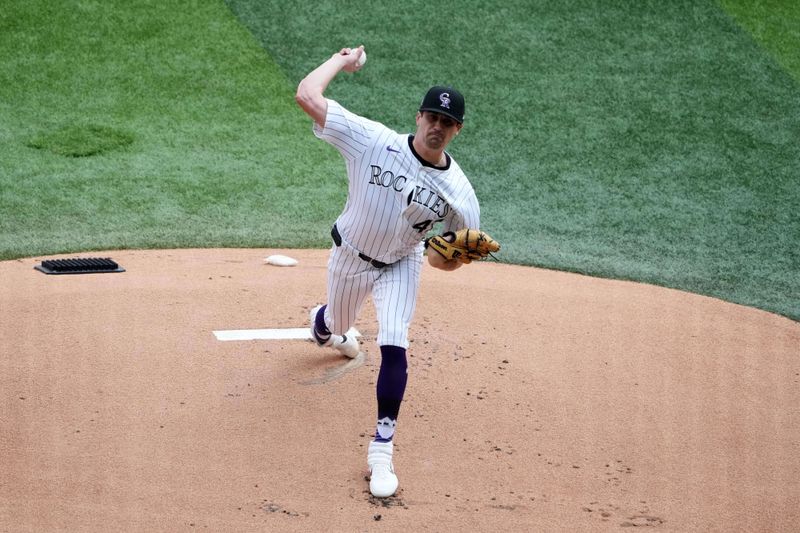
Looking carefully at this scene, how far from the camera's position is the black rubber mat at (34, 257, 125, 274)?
6949 mm

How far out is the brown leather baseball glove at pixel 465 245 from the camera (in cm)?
471

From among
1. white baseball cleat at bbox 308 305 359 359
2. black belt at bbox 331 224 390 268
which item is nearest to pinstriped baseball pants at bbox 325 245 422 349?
black belt at bbox 331 224 390 268

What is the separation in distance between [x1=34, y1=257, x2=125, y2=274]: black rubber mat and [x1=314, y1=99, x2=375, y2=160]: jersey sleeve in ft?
9.23

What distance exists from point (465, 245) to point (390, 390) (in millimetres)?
735

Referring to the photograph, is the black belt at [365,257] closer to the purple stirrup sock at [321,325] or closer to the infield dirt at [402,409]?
the purple stirrup sock at [321,325]

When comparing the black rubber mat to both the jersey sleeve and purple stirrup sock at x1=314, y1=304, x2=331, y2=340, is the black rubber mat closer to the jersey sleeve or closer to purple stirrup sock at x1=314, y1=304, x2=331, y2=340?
purple stirrup sock at x1=314, y1=304, x2=331, y2=340

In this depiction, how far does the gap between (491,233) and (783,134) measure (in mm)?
4082

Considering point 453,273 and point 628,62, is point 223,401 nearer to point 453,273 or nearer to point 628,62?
point 453,273

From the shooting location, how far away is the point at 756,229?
356 inches

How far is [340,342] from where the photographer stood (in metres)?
5.86

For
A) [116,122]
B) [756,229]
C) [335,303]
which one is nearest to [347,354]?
[335,303]

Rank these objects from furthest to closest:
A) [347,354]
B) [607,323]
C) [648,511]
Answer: [607,323]
[347,354]
[648,511]

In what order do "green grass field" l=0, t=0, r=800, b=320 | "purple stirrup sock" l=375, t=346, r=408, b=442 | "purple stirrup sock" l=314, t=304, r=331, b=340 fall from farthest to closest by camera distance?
"green grass field" l=0, t=0, r=800, b=320, "purple stirrup sock" l=314, t=304, r=331, b=340, "purple stirrup sock" l=375, t=346, r=408, b=442

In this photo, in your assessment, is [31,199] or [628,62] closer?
[31,199]
